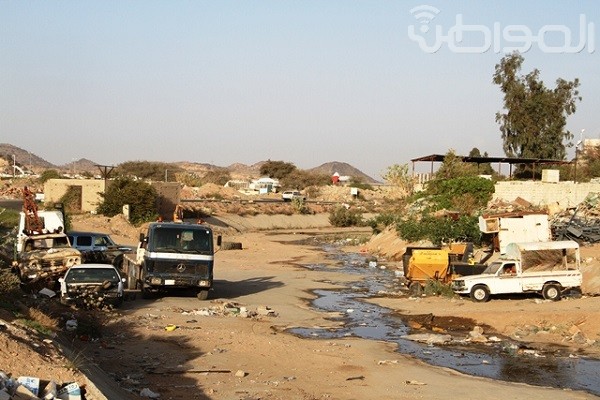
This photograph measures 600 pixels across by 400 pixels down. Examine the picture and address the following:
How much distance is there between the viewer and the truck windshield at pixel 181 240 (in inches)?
1036

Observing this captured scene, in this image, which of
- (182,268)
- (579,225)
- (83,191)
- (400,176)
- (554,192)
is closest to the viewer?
(182,268)

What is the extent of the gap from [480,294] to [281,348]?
1047 centimetres

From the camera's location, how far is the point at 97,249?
32.5 metres

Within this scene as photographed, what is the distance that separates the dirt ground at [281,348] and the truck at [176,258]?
67cm

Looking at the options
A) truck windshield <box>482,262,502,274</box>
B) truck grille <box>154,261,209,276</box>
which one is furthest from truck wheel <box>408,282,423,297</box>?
truck grille <box>154,261,209,276</box>

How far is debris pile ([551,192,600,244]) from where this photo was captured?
1455 inches

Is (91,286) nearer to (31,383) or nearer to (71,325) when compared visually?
(71,325)

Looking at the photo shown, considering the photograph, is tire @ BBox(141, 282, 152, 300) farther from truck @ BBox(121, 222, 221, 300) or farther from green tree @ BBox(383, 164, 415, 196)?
green tree @ BBox(383, 164, 415, 196)

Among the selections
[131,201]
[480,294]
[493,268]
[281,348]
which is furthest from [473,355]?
[131,201]

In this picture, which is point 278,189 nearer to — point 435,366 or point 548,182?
point 548,182

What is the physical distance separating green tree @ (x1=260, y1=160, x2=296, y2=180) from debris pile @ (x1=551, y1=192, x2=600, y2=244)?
122951 millimetres

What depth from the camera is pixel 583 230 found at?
37312 mm

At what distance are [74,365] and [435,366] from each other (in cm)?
858

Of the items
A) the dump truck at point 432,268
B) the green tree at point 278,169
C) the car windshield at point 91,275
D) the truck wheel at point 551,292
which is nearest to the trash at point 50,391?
the car windshield at point 91,275
